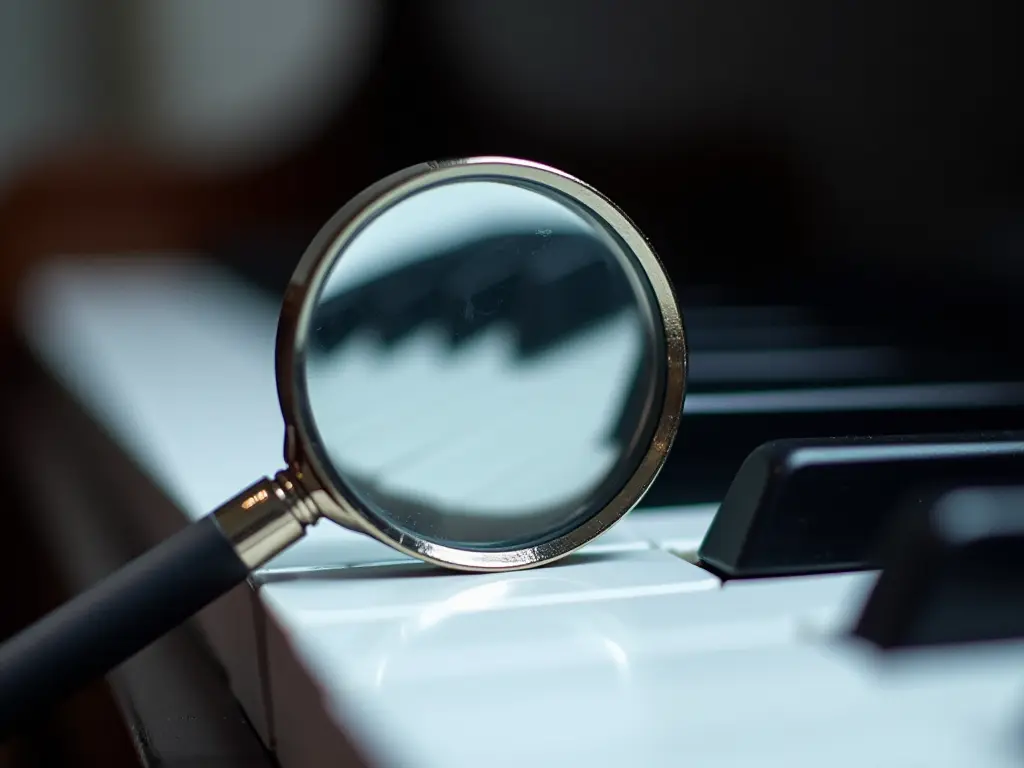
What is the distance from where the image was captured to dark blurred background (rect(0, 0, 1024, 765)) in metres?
0.68

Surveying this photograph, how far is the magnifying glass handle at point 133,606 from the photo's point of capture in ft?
1.09

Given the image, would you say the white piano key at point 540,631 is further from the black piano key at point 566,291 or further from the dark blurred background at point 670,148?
the dark blurred background at point 670,148

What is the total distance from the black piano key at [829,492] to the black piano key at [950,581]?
7 cm

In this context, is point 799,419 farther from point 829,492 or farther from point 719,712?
point 719,712

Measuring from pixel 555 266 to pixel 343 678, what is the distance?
0.17 metres

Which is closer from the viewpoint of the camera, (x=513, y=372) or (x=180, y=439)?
(x=513, y=372)

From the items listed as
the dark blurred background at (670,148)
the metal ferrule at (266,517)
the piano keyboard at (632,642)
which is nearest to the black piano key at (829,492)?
the piano keyboard at (632,642)

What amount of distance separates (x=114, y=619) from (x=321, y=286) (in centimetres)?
11

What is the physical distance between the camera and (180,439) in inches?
21.9

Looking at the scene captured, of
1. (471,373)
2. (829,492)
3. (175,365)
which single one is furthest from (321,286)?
(175,365)

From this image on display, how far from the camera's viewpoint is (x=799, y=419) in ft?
1.66

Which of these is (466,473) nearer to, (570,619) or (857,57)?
(570,619)

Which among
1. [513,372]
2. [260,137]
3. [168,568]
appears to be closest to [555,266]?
[513,372]

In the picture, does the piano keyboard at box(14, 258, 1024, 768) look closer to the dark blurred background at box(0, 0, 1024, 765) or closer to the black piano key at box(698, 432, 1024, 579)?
the black piano key at box(698, 432, 1024, 579)
